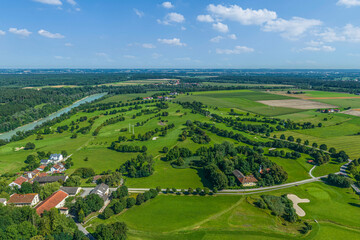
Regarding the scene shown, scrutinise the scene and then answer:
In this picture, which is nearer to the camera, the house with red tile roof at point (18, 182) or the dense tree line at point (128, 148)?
the house with red tile roof at point (18, 182)

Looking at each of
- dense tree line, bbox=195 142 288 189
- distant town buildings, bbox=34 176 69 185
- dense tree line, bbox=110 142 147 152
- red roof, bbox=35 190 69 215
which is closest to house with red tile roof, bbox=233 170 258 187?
dense tree line, bbox=195 142 288 189

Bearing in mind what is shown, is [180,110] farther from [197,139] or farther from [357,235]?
[357,235]

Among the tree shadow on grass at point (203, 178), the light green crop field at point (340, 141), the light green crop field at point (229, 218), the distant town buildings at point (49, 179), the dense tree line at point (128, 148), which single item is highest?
the light green crop field at point (340, 141)

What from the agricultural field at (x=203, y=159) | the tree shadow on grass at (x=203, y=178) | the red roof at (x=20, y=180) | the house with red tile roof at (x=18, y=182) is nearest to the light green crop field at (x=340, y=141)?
the agricultural field at (x=203, y=159)

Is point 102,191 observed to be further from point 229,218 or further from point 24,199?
point 229,218

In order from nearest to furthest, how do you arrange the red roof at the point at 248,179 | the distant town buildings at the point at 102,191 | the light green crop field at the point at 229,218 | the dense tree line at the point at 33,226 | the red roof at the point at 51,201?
the dense tree line at the point at 33,226
the light green crop field at the point at 229,218
the red roof at the point at 51,201
the distant town buildings at the point at 102,191
the red roof at the point at 248,179

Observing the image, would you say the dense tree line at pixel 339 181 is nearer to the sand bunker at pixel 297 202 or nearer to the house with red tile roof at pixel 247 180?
the sand bunker at pixel 297 202
